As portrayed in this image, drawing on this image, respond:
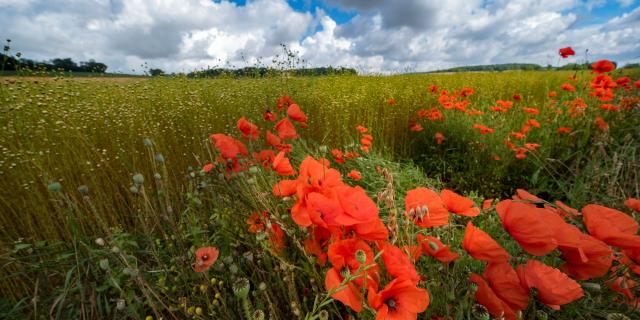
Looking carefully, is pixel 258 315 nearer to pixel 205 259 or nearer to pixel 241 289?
pixel 241 289

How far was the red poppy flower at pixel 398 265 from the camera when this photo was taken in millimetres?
587

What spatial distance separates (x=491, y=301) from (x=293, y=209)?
0.49 metres

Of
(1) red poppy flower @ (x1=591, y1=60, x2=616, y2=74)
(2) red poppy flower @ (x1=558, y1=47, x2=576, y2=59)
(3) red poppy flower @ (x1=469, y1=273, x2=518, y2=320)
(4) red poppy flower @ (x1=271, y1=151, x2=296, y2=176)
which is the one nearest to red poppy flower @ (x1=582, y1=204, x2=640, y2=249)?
(3) red poppy flower @ (x1=469, y1=273, x2=518, y2=320)

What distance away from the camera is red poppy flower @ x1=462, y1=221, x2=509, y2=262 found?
2.16 feet

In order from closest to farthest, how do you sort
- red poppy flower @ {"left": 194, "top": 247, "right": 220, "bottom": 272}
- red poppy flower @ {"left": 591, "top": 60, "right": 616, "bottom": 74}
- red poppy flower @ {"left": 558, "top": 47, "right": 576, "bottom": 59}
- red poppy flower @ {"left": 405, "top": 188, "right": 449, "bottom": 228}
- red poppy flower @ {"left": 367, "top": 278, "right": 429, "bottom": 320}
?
red poppy flower @ {"left": 367, "top": 278, "right": 429, "bottom": 320} → red poppy flower @ {"left": 405, "top": 188, "right": 449, "bottom": 228} → red poppy flower @ {"left": 194, "top": 247, "right": 220, "bottom": 272} → red poppy flower @ {"left": 591, "top": 60, "right": 616, "bottom": 74} → red poppy flower @ {"left": 558, "top": 47, "right": 576, "bottom": 59}

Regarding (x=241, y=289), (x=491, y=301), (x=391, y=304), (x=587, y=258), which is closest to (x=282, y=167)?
(x=241, y=289)

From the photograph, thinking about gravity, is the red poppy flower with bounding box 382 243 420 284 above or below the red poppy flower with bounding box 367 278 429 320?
above

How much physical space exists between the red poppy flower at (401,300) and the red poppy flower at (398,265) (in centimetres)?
2

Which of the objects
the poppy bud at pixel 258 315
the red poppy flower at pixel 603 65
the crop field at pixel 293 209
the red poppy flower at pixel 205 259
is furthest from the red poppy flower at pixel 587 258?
the red poppy flower at pixel 603 65

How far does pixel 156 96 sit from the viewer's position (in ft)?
9.97

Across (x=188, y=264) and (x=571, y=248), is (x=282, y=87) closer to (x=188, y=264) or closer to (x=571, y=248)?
(x=188, y=264)

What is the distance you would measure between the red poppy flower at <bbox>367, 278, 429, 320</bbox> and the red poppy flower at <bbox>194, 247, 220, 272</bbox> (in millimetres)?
Result: 504

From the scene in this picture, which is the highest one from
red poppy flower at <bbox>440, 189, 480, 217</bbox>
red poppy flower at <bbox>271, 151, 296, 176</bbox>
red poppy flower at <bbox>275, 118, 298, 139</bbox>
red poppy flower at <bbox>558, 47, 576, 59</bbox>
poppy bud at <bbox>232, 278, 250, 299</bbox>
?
red poppy flower at <bbox>558, 47, 576, 59</bbox>

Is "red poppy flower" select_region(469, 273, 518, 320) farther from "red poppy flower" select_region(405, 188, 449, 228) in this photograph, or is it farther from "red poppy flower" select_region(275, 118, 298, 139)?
"red poppy flower" select_region(275, 118, 298, 139)
